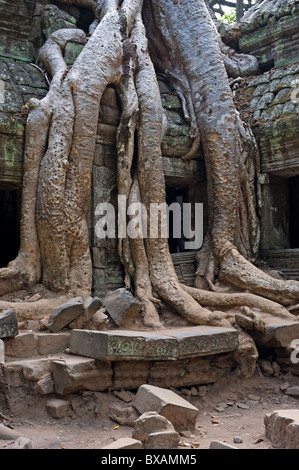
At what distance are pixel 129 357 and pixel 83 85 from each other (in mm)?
2887

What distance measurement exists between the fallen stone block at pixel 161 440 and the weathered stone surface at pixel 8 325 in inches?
58.6

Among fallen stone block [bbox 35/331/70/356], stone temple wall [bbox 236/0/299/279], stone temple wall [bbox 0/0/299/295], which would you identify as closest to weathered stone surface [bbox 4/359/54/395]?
fallen stone block [bbox 35/331/70/356]

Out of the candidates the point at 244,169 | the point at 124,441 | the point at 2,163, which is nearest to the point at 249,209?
the point at 244,169

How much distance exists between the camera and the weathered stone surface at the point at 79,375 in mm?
4043

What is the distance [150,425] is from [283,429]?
84 centimetres

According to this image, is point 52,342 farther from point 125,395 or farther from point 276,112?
point 276,112

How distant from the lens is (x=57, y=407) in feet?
A: 13.2

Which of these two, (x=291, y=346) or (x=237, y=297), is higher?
(x=237, y=297)

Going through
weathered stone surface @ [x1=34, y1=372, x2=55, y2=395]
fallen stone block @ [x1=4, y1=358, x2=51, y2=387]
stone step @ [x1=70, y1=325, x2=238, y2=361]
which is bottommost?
weathered stone surface @ [x1=34, y1=372, x2=55, y2=395]

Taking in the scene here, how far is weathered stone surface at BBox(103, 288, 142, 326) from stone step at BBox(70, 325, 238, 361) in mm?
351

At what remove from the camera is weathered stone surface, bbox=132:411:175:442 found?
3.39 m

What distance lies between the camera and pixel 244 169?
6.64 metres

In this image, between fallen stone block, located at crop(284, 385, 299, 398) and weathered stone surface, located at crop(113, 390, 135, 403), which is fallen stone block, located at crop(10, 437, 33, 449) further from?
fallen stone block, located at crop(284, 385, 299, 398)
